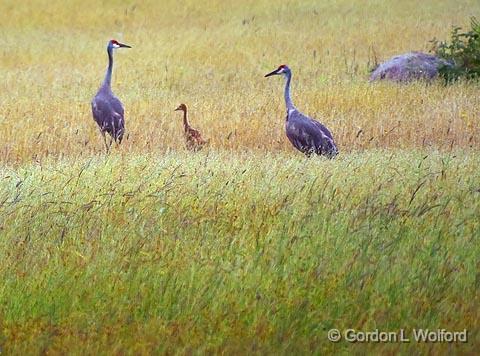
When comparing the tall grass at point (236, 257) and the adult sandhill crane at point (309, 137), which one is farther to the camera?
the adult sandhill crane at point (309, 137)

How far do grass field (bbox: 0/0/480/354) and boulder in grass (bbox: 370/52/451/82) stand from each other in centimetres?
198

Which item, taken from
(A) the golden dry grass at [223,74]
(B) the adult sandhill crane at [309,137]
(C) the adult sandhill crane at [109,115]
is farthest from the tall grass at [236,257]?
(A) the golden dry grass at [223,74]

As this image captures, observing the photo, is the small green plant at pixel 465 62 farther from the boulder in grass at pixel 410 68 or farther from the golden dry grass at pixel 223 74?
the golden dry grass at pixel 223 74

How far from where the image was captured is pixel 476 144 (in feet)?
35.9

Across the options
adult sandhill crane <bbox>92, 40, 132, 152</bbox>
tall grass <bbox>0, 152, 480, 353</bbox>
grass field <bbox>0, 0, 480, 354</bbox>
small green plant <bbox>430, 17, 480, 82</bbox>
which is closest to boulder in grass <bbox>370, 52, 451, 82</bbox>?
small green plant <bbox>430, 17, 480, 82</bbox>

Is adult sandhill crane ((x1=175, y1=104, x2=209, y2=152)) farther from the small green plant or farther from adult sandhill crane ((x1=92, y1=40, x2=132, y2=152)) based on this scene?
the small green plant

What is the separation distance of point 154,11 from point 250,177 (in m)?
22.8

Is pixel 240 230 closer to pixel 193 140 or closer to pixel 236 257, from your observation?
pixel 236 257

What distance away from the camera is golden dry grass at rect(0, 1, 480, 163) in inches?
476

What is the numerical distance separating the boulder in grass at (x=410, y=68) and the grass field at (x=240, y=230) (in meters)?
1.98

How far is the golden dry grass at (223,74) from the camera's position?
12.1 metres

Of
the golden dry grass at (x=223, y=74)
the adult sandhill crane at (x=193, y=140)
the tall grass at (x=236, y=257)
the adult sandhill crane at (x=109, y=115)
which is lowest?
the golden dry grass at (x=223, y=74)

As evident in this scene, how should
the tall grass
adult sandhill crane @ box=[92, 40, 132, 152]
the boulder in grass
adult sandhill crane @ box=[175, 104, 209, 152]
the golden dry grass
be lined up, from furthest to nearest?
the boulder in grass, the golden dry grass, adult sandhill crane @ box=[175, 104, 209, 152], adult sandhill crane @ box=[92, 40, 132, 152], the tall grass

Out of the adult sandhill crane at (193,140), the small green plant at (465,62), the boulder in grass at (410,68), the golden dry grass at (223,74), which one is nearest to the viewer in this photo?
the adult sandhill crane at (193,140)
